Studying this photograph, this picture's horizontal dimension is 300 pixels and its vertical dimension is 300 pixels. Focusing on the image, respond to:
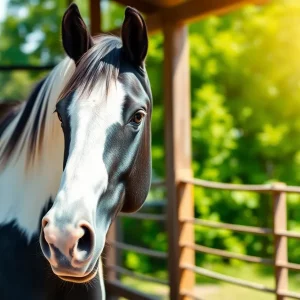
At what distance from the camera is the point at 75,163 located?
1527 mm

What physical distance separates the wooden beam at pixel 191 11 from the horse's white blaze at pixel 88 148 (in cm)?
187

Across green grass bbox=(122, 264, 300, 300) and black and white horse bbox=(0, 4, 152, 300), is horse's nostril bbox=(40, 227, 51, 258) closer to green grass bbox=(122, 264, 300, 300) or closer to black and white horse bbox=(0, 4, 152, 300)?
black and white horse bbox=(0, 4, 152, 300)

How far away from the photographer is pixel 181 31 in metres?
3.78

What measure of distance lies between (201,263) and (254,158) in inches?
74.0

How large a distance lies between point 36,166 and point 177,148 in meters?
2.02

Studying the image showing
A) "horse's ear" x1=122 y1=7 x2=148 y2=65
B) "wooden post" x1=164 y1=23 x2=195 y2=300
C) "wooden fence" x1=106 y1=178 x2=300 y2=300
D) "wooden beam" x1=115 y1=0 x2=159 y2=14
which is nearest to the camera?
"horse's ear" x1=122 y1=7 x2=148 y2=65

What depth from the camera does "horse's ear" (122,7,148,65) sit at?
1.80 meters

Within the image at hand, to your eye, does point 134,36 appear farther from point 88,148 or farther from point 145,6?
point 145,6

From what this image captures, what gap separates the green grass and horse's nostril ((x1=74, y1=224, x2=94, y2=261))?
4.38 metres

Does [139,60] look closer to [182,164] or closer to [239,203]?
[182,164]

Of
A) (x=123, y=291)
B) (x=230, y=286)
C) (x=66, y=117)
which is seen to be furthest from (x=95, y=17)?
(x=230, y=286)

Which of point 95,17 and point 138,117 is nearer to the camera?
point 138,117

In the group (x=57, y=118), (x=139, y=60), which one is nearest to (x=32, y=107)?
(x=57, y=118)

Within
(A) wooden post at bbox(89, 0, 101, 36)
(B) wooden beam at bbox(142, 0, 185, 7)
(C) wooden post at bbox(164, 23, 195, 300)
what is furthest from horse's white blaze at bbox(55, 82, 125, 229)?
(A) wooden post at bbox(89, 0, 101, 36)
